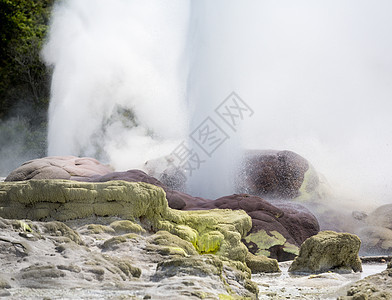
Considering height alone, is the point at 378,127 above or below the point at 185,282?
above

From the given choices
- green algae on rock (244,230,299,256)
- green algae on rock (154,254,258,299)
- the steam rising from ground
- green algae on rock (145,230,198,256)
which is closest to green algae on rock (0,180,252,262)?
green algae on rock (145,230,198,256)

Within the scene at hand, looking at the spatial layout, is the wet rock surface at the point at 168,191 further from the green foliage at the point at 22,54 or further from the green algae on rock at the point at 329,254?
the green foliage at the point at 22,54

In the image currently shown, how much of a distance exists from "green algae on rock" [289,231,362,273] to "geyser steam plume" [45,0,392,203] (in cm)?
582

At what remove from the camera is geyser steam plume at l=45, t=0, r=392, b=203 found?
13.6 metres

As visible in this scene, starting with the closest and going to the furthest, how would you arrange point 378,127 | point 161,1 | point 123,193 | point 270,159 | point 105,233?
point 105,233 → point 123,193 → point 270,159 → point 378,127 → point 161,1

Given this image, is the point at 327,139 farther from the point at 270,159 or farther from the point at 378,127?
the point at 270,159

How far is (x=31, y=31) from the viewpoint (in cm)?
2148

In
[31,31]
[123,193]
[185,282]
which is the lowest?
[185,282]

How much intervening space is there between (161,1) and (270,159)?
10392 millimetres

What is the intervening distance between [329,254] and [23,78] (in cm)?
1884

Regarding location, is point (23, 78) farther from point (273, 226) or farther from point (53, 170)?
point (273, 226)

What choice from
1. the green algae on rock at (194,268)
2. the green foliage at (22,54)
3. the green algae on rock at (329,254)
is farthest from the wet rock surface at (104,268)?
the green foliage at (22,54)

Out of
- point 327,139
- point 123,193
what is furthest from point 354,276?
point 327,139

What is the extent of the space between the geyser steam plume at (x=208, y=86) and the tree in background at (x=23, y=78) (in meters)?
1.47
